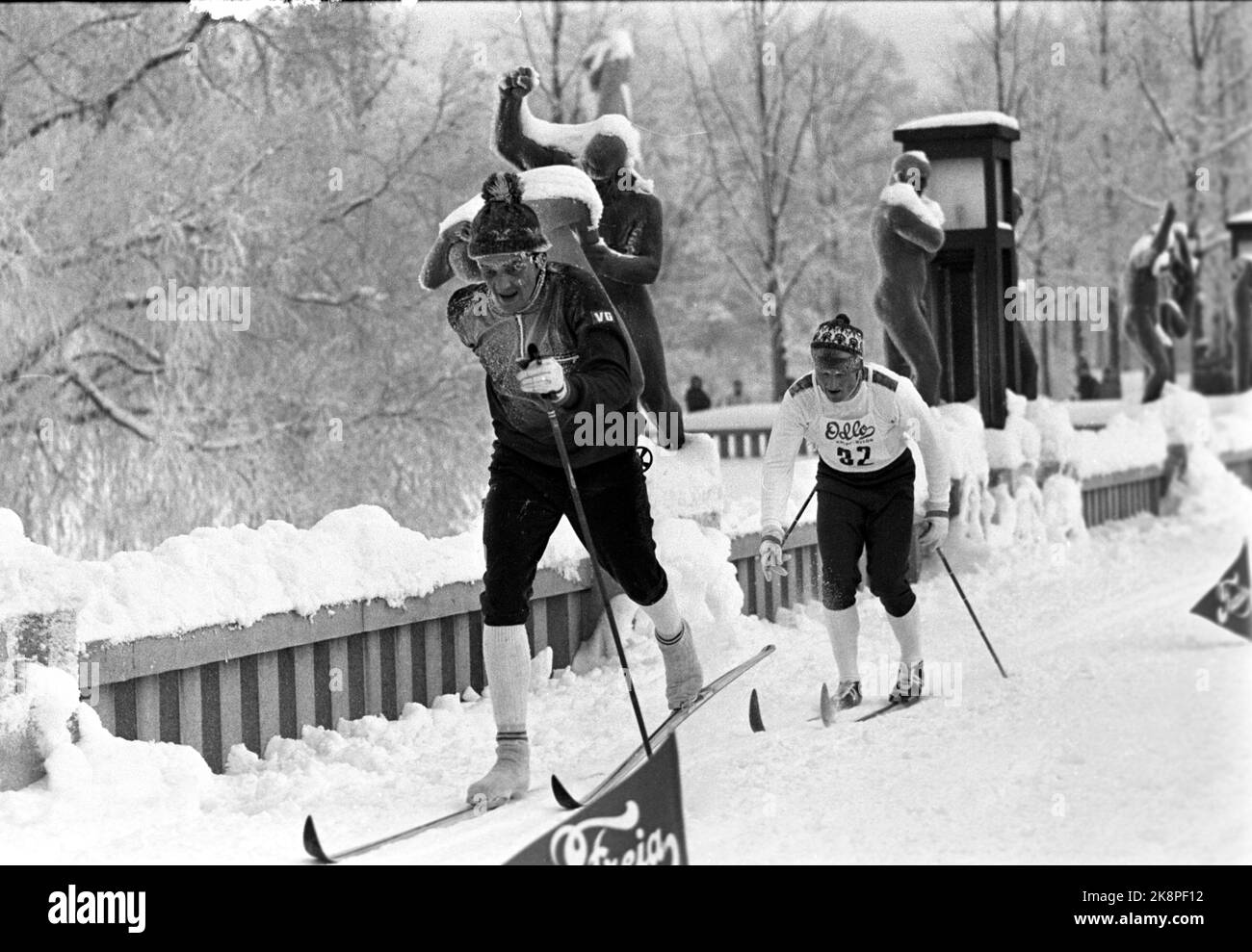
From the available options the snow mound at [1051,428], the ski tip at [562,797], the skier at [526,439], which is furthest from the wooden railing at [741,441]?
the ski tip at [562,797]

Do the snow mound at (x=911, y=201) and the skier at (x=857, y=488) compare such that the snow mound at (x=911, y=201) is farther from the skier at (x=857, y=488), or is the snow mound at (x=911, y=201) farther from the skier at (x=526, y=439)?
the skier at (x=526, y=439)

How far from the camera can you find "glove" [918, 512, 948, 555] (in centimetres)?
500

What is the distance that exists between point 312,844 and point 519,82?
9.72ft

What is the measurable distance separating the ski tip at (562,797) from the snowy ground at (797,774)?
61 millimetres

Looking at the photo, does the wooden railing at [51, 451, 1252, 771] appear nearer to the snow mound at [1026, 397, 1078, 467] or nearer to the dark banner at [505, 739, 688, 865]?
the dark banner at [505, 739, 688, 865]

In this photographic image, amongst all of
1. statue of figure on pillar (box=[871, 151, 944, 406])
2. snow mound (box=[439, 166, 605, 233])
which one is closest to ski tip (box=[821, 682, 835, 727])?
snow mound (box=[439, 166, 605, 233])

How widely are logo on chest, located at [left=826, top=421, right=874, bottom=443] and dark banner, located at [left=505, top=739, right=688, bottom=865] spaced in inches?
64.2

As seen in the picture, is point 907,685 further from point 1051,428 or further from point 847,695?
point 1051,428

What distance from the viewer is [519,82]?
5.57 m

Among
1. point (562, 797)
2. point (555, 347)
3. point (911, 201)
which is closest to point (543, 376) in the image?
point (555, 347)

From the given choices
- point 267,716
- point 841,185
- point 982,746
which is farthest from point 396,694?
point 841,185

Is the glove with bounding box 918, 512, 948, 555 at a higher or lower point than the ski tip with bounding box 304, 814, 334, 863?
higher

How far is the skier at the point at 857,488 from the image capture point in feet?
16.3
